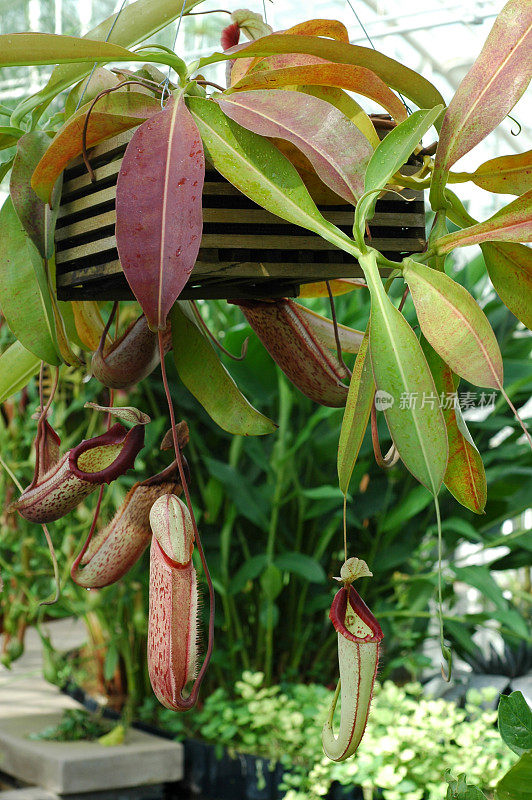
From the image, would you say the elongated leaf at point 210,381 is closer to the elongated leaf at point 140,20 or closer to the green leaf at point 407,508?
the elongated leaf at point 140,20

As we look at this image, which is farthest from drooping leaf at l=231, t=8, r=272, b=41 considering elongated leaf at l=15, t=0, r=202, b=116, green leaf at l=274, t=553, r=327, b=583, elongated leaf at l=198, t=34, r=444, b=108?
green leaf at l=274, t=553, r=327, b=583

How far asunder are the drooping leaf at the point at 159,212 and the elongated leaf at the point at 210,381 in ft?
0.73

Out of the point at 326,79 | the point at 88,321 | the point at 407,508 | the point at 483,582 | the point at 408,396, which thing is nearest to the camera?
the point at 408,396

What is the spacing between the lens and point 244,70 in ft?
1.98

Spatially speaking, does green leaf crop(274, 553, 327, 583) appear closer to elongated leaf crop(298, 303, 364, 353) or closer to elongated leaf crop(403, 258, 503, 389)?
elongated leaf crop(298, 303, 364, 353)

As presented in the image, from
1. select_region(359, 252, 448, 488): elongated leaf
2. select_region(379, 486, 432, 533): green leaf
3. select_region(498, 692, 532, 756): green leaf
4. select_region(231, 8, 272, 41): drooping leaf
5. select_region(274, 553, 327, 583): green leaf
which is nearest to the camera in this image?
select_region(359, 252, 448, 488): elongated leaf

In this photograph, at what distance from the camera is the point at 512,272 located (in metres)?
0.50

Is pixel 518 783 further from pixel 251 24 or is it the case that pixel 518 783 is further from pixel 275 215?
pixel 251 24

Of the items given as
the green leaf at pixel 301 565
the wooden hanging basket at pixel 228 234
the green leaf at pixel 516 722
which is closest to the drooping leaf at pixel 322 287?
the wooden hanging basket at pixel 228 234

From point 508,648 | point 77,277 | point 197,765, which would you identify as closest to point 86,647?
point 197,765

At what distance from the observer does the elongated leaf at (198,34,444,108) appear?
1.55ft

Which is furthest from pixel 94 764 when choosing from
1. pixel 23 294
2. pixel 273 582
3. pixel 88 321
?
pixel 23 294

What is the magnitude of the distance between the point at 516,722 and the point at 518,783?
59 mm

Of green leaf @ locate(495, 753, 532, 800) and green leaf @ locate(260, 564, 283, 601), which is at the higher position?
green leaf @ locate(495, 753, 532, 800)
